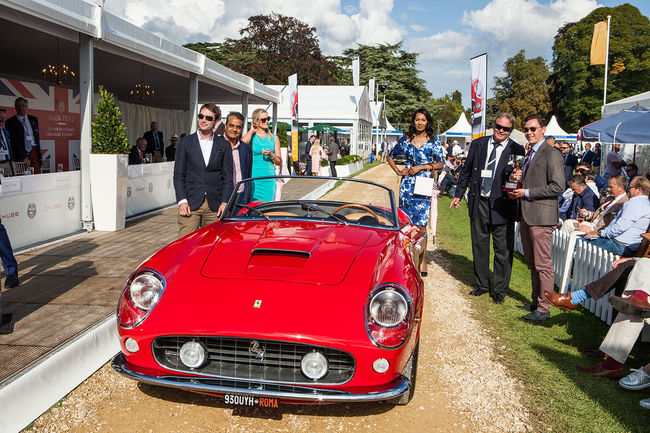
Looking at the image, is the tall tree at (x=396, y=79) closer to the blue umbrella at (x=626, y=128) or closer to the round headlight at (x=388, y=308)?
the blue umbrella at (x=626, y=128)

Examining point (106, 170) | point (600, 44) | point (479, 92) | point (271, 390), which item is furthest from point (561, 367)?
point (600, 44)

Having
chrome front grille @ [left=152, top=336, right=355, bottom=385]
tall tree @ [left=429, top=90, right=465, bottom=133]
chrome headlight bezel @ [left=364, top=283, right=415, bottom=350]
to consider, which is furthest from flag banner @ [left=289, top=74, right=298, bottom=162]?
tall tree @ [left=429, top=90, right=465, bottom=133]

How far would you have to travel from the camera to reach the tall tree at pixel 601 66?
154 feet

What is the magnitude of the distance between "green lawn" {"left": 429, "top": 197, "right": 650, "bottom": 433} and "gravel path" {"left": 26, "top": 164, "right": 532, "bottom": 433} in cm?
18

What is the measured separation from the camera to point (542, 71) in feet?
230

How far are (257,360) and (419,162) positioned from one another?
4.36m

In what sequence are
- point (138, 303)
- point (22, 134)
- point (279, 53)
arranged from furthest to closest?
point (279, 53) → point (22, 134) → point (138, 303)

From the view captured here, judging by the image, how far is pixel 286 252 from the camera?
341 centimetres

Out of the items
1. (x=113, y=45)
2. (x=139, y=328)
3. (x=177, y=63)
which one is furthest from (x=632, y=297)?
(x=177, y=63)

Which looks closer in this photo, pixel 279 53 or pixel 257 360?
pixel 257 360

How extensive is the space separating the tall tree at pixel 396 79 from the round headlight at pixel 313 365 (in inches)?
2602

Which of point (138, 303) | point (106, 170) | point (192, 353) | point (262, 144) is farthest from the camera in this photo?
point (106, 170)

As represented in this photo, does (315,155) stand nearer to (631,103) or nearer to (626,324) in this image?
(631,103)

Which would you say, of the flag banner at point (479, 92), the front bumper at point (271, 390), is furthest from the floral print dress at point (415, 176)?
the flag banner at point (479, 92)
